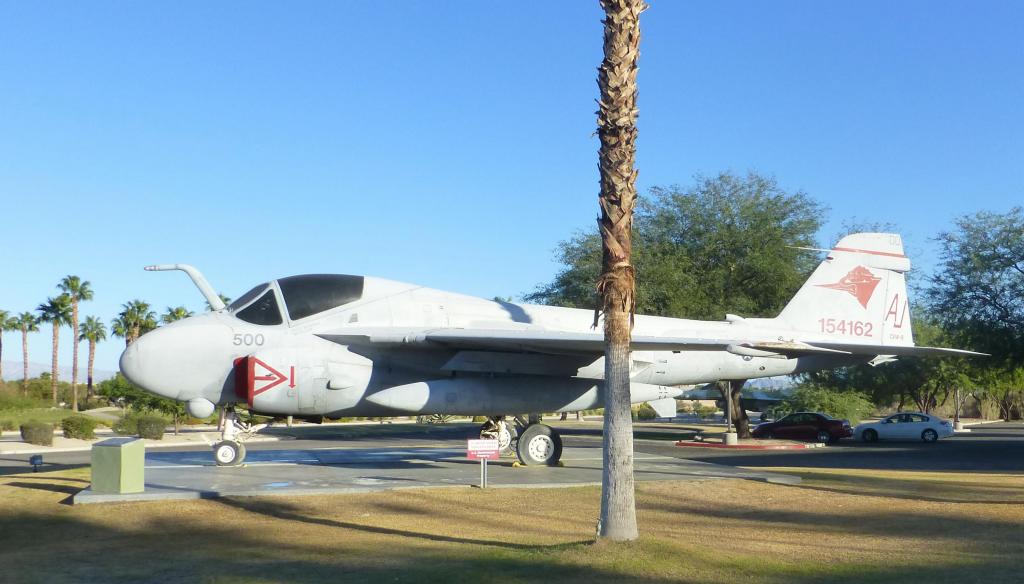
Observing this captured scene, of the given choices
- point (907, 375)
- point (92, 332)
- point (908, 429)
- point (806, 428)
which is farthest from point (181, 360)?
point (92, 332)

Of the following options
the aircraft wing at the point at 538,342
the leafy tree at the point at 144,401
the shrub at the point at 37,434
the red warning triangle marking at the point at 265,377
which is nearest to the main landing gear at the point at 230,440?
the red warning triangle marking at the point at 265,377

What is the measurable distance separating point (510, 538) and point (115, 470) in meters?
6.98

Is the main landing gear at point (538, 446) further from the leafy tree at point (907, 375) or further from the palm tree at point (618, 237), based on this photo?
the leafy tree at point (907, 375)

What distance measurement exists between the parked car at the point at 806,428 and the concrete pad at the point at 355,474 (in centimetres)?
2153

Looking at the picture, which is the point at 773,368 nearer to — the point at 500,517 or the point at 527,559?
the point at 500,517

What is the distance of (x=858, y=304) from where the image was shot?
21594 millimetres

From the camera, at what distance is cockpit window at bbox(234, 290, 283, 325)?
1722 cm

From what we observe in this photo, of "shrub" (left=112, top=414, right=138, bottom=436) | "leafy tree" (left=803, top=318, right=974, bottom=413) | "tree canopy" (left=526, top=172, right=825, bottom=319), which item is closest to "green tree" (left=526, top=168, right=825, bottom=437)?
"tree canopy" (left=526, top=172, right=825, bottom=319)

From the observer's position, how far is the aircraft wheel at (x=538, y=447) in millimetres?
19109

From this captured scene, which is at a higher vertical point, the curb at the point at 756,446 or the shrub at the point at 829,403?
the shrub at the point at 829,403

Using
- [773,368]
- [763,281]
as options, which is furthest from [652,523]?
[763,281]

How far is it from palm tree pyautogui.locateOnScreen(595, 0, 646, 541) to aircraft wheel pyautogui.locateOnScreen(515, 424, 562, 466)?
9160 millimetres

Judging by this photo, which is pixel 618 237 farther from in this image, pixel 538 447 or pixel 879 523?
pixel 538 447

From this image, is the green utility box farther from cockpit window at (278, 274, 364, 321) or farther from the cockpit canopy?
cockpit window at (278, 274, 364, 321)
